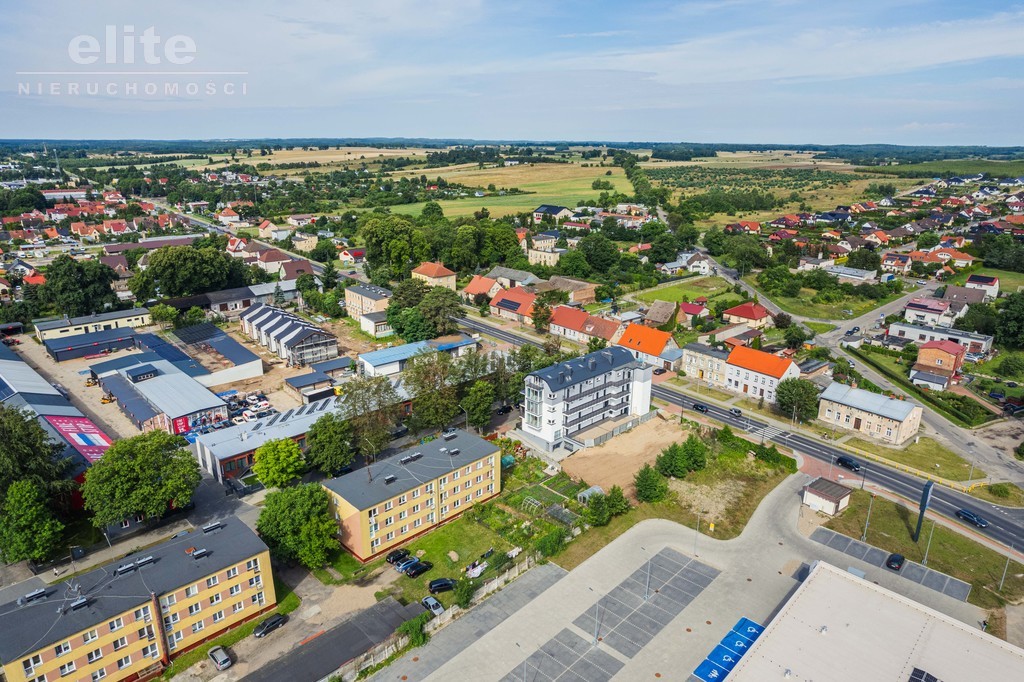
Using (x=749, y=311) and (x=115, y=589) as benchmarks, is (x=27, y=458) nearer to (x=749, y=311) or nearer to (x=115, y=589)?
(x=115, y=589)

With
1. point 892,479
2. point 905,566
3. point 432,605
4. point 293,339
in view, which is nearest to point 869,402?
point 892,479

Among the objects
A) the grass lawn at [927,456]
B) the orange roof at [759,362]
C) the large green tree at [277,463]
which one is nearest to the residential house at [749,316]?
the orange roof at [759,362]

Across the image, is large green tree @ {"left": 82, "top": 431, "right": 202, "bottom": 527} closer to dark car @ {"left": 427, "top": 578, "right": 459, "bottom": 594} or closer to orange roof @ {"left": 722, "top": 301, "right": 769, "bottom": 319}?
dark car @ {"left": 427, "top": 578, "right": 459, "bottom": 594}

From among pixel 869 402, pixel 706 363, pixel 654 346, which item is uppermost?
pixel 654 346

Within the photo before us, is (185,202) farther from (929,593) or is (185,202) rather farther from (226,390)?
(929,593)

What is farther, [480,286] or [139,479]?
[480,286]

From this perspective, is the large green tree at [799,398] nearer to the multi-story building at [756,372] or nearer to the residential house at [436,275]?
the multi-story building at [756,372]

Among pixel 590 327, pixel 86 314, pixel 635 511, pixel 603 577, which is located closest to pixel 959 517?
pixel 635 511
